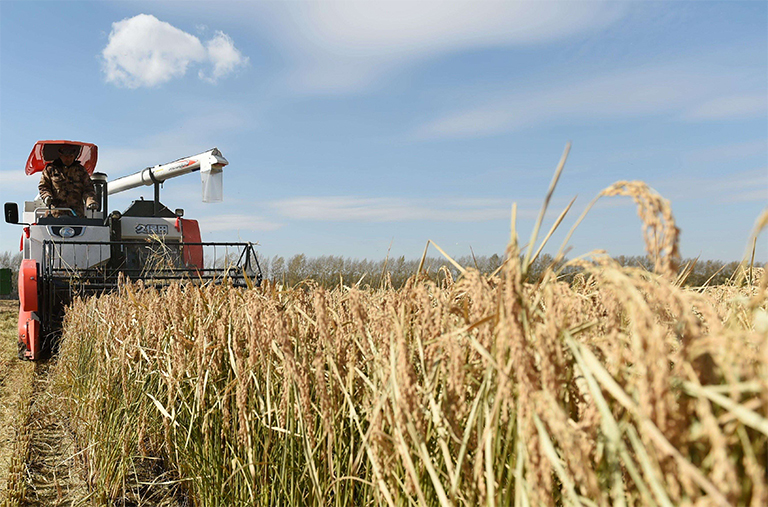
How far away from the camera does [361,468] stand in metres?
1.85

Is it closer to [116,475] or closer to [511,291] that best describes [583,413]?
[511,291]

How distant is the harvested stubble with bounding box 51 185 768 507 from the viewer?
2.64 ft

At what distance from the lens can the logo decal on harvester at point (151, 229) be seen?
956 centimetres

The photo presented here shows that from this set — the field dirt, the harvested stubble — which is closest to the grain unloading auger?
the field dirt

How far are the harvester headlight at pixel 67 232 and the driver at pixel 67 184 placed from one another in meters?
0.94

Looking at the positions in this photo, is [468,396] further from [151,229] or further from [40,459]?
[151,229]

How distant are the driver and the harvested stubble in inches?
272

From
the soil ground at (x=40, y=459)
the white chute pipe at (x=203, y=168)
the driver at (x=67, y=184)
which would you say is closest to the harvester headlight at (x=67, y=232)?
the driver at (x=67, y=184)

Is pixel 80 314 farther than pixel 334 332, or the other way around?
pixel 80 314

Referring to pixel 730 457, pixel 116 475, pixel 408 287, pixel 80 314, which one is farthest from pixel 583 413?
pixel 80 314

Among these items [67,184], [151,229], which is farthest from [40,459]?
[67,184]

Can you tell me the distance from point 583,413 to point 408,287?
0.87m

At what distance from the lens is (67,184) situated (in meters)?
9.20

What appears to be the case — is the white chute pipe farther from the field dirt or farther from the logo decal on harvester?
the field dirt
